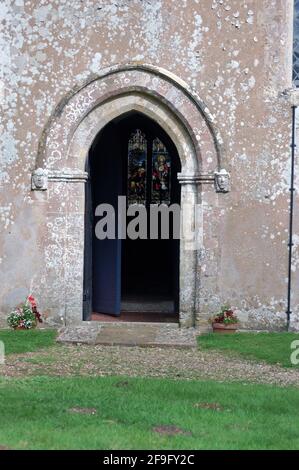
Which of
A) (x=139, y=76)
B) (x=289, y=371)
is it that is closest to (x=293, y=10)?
(x=139, y=76)

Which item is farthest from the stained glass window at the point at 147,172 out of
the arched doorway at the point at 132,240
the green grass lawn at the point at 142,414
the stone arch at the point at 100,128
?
the green grass lawn at the point at 142,414

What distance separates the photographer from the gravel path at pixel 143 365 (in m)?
8.20

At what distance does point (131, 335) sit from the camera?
10328 millimetres

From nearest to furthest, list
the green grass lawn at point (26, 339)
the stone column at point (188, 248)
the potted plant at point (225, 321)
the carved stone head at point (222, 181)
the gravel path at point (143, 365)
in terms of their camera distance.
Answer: the gravel path at point (143, 365)
the green grass lawn at point (26, 339)
the potted plant at point (225, 321)
the carved stone head at point (222, 181)
the stone column at point (188, 248)

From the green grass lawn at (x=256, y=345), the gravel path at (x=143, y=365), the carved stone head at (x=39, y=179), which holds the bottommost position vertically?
the gravel path at (x=143, y=365)

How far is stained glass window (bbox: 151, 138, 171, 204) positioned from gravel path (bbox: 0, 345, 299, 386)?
8000mm

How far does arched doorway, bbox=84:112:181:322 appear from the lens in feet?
40.5

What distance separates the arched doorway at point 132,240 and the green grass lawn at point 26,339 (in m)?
1.23

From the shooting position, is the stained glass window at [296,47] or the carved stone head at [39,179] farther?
the stained glass window at [296,47]

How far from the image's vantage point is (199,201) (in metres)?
10.8

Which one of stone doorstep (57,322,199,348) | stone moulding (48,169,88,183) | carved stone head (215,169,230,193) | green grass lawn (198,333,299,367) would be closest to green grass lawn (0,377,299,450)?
green grass lawn (198,333,299,367)

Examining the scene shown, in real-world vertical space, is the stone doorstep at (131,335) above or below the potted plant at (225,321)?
below

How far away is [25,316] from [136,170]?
7331 millimetres

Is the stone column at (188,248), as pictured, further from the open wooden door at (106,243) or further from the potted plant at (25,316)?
the potted plant at (25,316)
